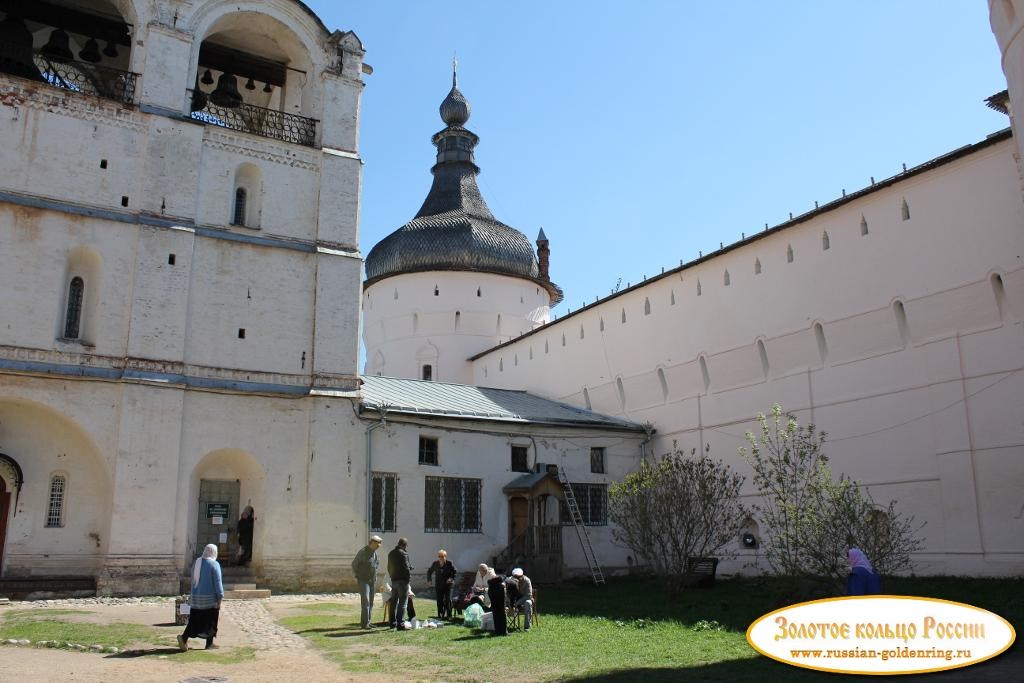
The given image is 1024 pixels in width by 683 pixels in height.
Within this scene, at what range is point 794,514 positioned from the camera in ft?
47.7

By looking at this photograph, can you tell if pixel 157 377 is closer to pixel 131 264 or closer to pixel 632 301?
pixel 131 264

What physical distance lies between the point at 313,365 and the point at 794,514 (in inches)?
423

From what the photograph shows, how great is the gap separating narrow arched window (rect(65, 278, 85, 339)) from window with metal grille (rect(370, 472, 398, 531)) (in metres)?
6.79

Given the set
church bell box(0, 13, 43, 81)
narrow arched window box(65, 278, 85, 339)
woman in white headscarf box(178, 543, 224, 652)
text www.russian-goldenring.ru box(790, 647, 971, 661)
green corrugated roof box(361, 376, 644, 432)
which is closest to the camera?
text www.russian-goldenring.ru box(790, 647, 971, 661)

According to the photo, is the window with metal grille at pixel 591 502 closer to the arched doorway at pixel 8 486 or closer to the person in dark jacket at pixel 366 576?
the person in dark jacket at pixel 366 576

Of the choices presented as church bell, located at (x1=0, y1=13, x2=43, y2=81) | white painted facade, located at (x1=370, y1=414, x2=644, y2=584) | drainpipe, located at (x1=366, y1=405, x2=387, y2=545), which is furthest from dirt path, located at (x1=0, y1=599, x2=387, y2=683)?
church bell, located at (x1=0, y1=13, x2=43, y2=81)

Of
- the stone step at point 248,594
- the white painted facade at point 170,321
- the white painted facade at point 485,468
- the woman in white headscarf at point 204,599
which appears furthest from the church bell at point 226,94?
the woman in white headscarf at point 204,599

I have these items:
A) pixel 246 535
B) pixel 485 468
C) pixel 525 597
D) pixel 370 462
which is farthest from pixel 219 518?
pixel 525 597

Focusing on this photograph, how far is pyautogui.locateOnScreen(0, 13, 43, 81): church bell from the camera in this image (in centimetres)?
1923

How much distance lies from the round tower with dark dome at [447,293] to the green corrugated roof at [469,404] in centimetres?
577

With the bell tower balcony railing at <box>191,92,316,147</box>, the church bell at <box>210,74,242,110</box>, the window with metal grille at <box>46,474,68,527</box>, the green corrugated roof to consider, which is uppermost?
the church bell at <box>210,74,242,110</box>

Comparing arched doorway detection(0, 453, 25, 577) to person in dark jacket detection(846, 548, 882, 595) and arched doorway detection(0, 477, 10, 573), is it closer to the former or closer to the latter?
arched doorway detection(0, 477, 10, 573)

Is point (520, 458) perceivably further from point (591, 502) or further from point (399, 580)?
point (399, 580)

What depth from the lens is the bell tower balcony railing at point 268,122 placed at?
70.8ft
